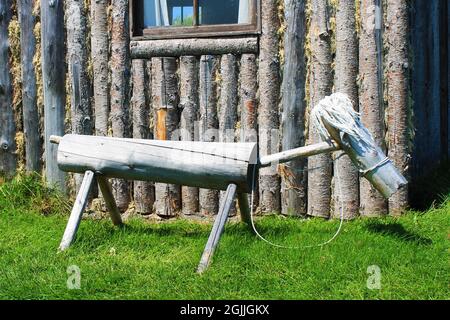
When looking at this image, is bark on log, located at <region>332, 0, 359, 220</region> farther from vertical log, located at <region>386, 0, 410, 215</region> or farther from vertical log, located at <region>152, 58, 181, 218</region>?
vertical log, located at <region>152, 58, 181, 218</region>

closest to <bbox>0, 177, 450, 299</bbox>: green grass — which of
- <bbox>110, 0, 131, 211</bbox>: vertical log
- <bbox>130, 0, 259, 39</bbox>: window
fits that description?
<bbox>110, 0, 131, 211</bbox>: vertical log

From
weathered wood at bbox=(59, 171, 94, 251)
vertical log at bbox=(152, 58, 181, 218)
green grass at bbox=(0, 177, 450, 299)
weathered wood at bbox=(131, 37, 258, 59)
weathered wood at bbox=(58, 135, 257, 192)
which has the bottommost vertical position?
green grass at bbox=(0, 177, 450, 299)

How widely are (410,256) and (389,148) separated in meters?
1.22

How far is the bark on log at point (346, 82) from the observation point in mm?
4918

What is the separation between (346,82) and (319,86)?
0.21 metres

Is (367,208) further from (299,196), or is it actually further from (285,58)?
(285,58)

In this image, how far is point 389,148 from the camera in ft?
16.3

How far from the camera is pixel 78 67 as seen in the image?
5.52 metres

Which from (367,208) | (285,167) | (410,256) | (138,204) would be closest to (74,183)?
(138,204)

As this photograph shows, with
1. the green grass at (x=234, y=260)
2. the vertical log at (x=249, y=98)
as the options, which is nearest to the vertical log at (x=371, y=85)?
the green grass at (x=234, y=260)

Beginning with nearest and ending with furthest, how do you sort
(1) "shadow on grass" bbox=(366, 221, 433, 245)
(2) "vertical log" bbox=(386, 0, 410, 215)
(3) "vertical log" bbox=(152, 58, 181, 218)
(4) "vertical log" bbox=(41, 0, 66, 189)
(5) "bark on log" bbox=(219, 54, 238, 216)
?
(1) "shadow on grass" bbox=(366, 221, 433, 245)
(2) "vertical log" bbox=(386, 0, 410, 215)
(5) "bark on log" bbox=(219, 54, 238, 216)
(3) "vertical log" bbox=(152, 58, 181, 218)
(4) "vertical log" bbox=(41, 0, 66, 189)

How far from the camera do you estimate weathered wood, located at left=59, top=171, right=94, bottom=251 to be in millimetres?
4371

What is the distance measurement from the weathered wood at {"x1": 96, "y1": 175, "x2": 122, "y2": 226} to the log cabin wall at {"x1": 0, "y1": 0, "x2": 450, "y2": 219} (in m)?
0.62

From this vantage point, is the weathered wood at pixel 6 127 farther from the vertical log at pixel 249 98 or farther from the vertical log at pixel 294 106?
the vertical log at pixel 294 106
